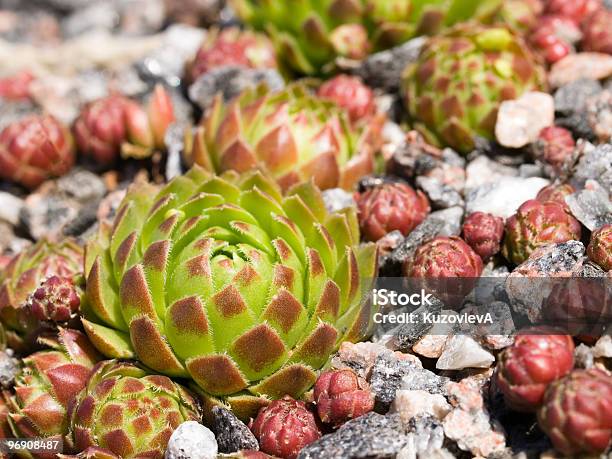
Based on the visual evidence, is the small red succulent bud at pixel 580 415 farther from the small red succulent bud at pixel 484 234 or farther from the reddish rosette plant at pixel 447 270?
the small red succulent bud at pixel 484 234

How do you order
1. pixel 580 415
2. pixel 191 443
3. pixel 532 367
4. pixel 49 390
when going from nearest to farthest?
pixel 580 415 → pixel 532 367 → pixel 191 443 → pixel 49 390

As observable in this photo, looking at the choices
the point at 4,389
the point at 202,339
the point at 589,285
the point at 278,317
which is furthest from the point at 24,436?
the point at 589,285

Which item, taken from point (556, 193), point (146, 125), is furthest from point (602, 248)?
point (146, 125)

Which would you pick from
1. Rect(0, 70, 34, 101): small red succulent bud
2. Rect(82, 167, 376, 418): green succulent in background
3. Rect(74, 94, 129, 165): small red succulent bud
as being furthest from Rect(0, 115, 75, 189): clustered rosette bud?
Rect(82, 167, 376, 418): green succulent in background

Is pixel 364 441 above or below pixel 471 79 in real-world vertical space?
below

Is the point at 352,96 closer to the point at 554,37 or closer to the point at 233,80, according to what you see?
the point at 233,80

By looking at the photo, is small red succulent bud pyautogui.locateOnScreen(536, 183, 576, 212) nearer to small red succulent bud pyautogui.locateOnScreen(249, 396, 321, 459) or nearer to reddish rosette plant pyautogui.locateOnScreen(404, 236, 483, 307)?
reddish rosette plant pyautogui.locateOnScreen(404, 236, 483, 307)
